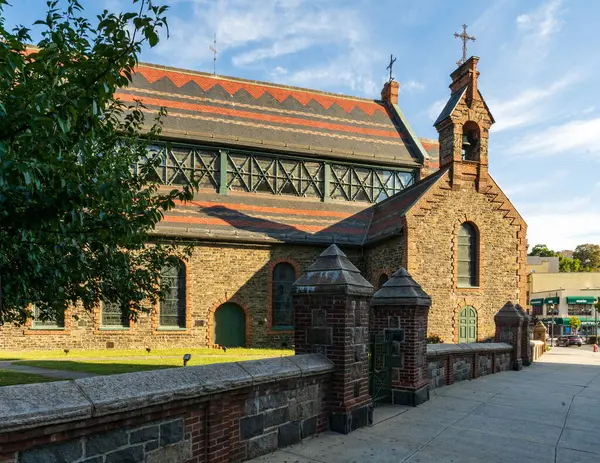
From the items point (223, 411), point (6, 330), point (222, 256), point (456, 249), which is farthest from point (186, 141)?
point (223, 411)

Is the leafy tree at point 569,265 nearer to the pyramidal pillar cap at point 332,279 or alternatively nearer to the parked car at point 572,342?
the parked car at point 572,342

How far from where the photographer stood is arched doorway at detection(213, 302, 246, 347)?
20.2 m

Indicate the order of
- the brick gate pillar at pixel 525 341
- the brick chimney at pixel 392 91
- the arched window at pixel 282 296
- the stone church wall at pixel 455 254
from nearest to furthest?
the brick gate pillar at pixel 525 341
the stone church wall at pixel 455 254
the arched window at pixel 282 296
the brick chimney at pixel 392 91

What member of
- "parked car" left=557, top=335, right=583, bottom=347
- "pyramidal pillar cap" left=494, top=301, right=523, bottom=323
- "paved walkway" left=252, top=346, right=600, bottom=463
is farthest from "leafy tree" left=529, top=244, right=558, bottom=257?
"paved walkway" left=252, top=346, right=600, bottom=463

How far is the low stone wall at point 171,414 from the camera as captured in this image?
332cm

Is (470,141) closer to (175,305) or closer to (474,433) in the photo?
(175,305)

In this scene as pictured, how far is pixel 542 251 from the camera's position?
4316 inches

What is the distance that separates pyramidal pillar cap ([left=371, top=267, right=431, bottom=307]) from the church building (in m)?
9.37

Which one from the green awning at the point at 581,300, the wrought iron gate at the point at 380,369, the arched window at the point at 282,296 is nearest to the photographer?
the wrought iron gate at the point at 380,369

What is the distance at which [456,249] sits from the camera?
20156 millimetres

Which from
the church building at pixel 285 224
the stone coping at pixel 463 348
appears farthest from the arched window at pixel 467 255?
the stone coping at pixel 463 348

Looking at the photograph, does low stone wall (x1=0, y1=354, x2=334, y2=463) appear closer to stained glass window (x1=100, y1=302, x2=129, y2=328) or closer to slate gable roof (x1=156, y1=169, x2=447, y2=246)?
slate gable roof (x1=156, y1=169, x2=447, y2=246)

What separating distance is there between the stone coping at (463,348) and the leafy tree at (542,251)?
107m

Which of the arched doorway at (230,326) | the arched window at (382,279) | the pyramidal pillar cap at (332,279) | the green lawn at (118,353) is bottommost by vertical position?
the green lawn at (118,353)
